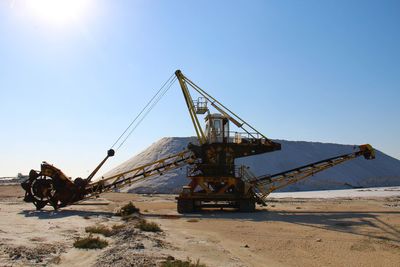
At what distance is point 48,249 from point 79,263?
180 cm

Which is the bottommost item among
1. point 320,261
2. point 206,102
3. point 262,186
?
point 320,261

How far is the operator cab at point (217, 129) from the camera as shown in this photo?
2773 centimetres

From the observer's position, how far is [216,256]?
11672 mm

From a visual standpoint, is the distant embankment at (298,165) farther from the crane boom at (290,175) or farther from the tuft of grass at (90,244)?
the tuft of grass at (90,244)

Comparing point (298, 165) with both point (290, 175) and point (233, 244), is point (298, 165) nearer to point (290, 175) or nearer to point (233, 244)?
point (290, 175)

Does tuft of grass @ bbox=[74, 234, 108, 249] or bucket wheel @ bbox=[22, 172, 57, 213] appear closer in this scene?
tuft of grass @ bbox=[74, 234, 108, 249]

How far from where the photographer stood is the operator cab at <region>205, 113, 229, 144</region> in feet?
91.0

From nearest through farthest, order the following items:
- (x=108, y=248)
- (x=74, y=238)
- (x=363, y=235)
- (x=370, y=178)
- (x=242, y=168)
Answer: (x=108, y=248), (x=74, y=238), (x=363, y=235), (x=242, y=168), (x=370, y=178)

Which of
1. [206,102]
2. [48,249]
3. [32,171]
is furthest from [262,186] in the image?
[48,249]

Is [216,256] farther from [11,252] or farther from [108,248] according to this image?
[11,252]

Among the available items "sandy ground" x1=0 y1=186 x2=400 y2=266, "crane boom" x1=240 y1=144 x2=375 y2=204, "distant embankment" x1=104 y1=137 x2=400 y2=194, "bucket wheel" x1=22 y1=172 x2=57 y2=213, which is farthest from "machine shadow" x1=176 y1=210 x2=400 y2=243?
"distant embankment" x1=104 y1=137 x2=400 y2=194

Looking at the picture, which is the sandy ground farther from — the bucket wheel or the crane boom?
the bucket wheel

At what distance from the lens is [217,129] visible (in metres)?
27.9

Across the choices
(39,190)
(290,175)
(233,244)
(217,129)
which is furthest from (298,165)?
(233,244)
